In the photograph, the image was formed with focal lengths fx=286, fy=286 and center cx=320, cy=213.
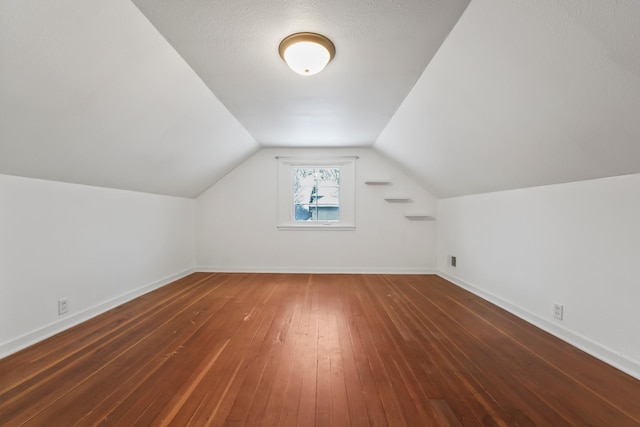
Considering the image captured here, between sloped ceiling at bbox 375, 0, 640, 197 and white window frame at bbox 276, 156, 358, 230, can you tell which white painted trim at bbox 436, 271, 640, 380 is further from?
white window frame at bbox 276, 156, 358, 230

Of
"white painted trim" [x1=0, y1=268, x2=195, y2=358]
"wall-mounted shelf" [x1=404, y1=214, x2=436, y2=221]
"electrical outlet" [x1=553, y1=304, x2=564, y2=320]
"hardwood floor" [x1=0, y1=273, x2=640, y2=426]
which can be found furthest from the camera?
"wall-mounted shelf" [x1=404, y1=214, x2=436, y2=221]

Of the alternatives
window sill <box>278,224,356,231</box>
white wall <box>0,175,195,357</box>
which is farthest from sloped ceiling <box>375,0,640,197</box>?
white wall <box>0,175,195,357</box>

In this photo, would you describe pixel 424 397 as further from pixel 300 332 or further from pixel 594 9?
pixel 594 9

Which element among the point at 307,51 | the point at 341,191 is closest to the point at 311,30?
the point at 307,51

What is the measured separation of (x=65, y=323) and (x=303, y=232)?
3226 mm

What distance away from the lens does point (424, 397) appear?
1604 millimetres

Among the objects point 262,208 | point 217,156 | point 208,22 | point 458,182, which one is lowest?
point 262,208

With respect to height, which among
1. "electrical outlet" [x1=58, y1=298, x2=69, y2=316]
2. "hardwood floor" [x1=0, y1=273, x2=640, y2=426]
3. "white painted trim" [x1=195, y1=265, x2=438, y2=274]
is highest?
"electrical outlet" [x1=58, y1=298, x2=69, y2=316]

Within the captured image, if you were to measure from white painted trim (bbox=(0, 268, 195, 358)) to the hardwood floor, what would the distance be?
0.27 ft

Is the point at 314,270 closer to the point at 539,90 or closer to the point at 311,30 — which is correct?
the point at 311,30

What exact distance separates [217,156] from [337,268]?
2.64 m

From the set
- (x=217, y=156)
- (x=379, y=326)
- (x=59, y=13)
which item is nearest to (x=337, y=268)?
(x=379, y=326)

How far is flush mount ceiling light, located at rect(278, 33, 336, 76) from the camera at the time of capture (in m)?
1.87

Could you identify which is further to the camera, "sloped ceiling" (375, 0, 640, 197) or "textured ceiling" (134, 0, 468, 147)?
"textured ceiling" (134, 0, 468, 147)
